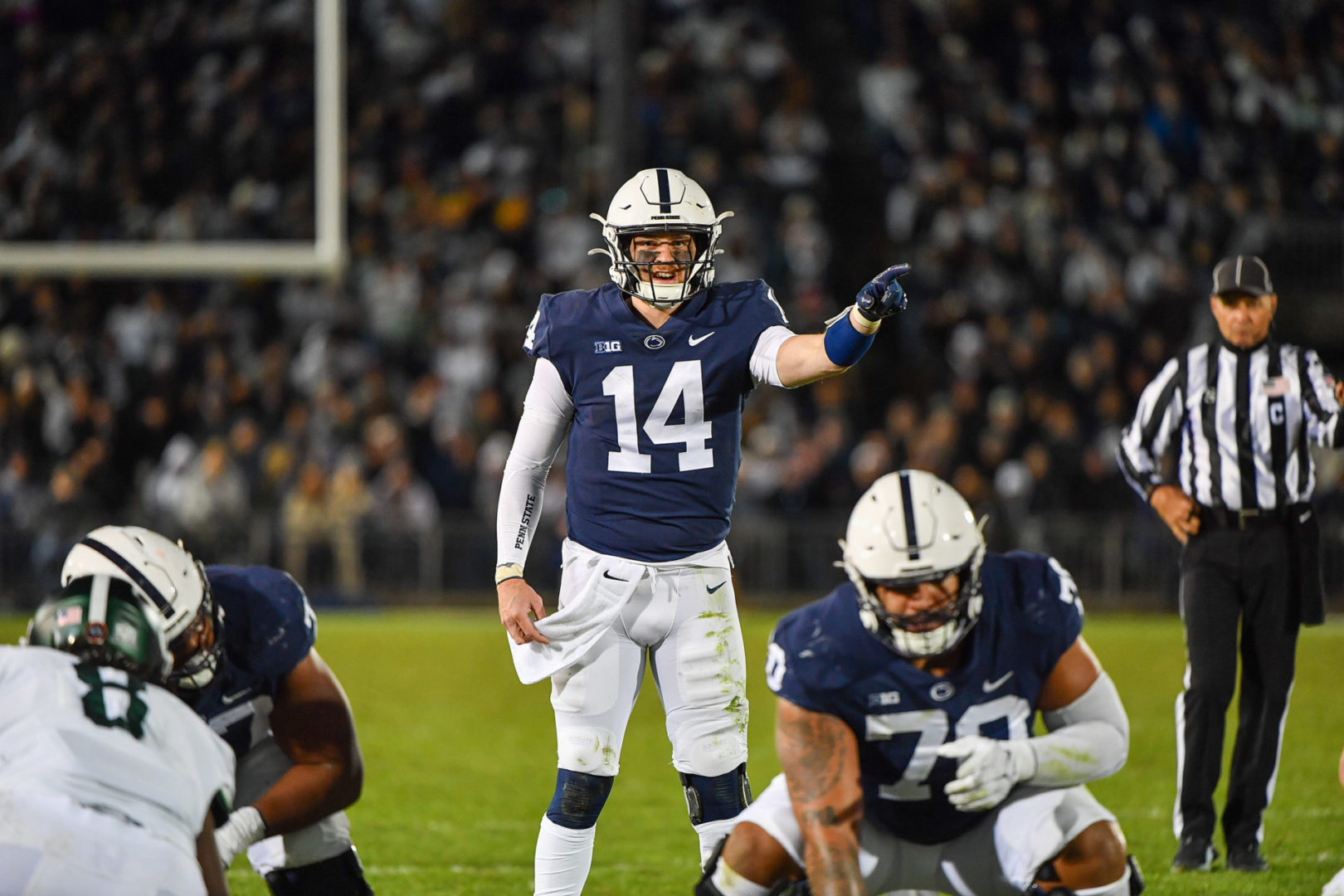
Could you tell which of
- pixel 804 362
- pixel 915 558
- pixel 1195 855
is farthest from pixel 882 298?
pixel 1195 855

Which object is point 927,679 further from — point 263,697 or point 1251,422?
point 1251,422

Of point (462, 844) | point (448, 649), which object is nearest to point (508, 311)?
point (448, 649)

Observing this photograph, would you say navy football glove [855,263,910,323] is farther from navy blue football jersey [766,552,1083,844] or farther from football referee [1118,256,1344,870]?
football referee [1118,256,1344,870]

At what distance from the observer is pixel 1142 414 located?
18.8 feet

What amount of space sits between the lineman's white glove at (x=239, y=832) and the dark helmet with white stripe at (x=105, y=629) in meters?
0.52

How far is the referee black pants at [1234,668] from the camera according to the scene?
5.35 m

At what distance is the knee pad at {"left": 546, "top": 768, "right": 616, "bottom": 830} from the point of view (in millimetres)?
4230

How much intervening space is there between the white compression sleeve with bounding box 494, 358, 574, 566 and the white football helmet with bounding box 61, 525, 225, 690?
997 millimetres

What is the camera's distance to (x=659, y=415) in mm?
4402

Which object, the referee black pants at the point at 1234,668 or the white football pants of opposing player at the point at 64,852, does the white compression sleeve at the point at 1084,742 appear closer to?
the white football pants of opposing player at the point at 64,852

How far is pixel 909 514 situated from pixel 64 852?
68.4 inches

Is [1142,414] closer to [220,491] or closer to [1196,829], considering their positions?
[1196,829]

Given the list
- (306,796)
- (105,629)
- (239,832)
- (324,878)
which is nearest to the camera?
(105,629)

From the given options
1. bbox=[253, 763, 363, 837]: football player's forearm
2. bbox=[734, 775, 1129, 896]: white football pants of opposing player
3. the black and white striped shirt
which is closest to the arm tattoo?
bbox=[734, 775, 1129, 896]: white football pants of opposing player
